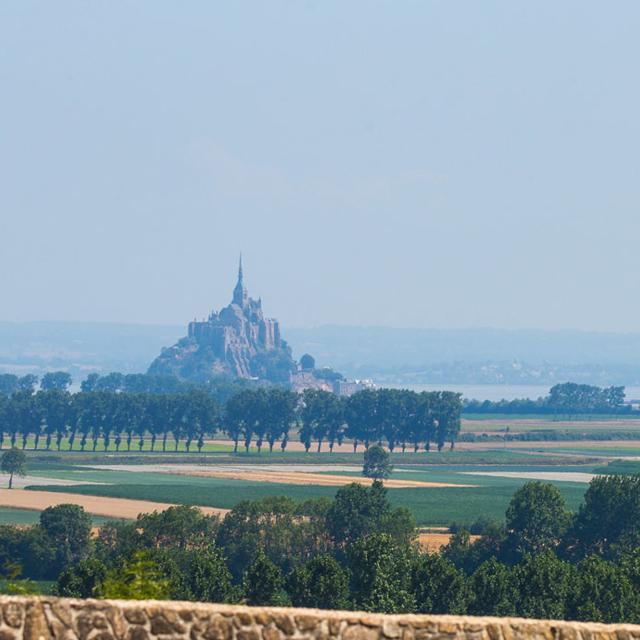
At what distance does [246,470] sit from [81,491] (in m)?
37.8

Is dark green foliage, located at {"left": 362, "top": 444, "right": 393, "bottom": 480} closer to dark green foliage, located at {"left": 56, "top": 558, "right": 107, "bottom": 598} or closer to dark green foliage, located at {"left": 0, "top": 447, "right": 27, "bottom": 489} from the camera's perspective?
dark green foliage, located at {"left": 0, "top": 447, "right": 27, "bottom": 489}

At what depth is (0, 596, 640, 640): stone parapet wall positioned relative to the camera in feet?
36.1

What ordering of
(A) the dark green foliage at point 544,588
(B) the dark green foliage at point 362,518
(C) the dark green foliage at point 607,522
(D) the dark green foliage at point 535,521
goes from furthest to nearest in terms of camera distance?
(C) the dark green foliage at point 607,522
(D) the dark green foliage at point 535,521
(B) the dark green foliage at point 362,518
(A) the dark green foliage at point 544,588

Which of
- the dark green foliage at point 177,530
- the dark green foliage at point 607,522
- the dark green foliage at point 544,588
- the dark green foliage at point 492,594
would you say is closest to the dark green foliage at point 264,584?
the dark green foliage at point 492,594

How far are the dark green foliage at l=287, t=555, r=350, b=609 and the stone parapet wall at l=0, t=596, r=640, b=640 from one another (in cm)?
5285

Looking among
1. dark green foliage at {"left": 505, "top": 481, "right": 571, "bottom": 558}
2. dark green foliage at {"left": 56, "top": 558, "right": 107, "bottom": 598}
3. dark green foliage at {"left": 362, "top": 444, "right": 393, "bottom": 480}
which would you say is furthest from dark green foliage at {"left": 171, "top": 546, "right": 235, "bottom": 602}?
dark green foliage at {"left": 362, "top": 444, "right": 393, "bottom": 480}

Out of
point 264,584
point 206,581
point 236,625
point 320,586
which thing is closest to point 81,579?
point 206,581

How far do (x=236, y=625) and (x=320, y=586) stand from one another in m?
54.7

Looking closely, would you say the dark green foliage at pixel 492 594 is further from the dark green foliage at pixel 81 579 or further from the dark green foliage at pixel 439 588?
the dark green foliage at pixel 81 579

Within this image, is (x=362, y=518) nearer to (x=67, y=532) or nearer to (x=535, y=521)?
(x=535, y=521)

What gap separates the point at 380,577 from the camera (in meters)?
65.4

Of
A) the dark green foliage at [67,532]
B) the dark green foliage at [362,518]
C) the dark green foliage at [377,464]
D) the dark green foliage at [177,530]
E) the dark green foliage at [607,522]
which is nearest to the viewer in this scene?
the dark green foliage at [177,530]

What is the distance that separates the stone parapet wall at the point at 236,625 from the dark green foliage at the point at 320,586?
52.9m

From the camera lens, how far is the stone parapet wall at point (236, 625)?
11.0 metres
